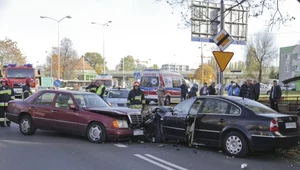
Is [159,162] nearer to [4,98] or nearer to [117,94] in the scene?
[4,98]

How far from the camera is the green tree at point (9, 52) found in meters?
50.5

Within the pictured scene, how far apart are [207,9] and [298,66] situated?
69.2m

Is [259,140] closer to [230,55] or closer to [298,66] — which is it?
[230,55]

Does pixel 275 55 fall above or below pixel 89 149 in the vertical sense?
above

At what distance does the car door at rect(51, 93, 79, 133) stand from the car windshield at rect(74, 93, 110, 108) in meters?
0.20

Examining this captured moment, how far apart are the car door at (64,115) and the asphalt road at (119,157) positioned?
1.33 feet

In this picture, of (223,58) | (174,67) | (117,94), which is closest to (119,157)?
(223,58)

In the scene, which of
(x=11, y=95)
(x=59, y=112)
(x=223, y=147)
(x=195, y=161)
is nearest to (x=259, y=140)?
(x=223, y=147)

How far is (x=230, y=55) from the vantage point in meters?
10.3

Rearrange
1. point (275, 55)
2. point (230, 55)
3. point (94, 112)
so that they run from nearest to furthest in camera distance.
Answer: point (94, 112), point (230, 55), point (275, 55)

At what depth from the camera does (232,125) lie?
754 cm

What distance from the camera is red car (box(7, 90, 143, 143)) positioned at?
889 cm

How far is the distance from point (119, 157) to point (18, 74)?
20125 millimetres

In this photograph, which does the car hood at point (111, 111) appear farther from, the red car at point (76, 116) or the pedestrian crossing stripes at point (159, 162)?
the pedestrian crossing stripes at point (159, 162)
